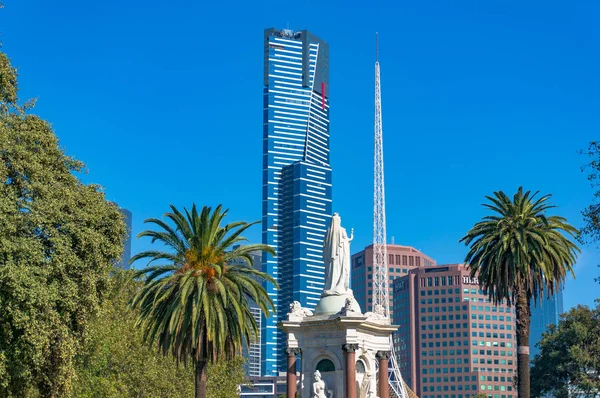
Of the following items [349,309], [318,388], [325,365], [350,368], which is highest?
[349,309]

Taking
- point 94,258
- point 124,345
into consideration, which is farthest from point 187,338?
point 124,345

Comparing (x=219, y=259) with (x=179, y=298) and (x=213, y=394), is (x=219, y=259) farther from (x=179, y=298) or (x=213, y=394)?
(x=213, y=394)

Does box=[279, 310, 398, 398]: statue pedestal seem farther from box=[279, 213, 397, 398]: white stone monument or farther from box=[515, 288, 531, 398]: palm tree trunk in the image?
box=[515, 288, 531, 398]: palm tree trunk

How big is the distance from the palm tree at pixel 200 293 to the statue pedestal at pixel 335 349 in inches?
139

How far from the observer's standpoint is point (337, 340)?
4553 centimetres

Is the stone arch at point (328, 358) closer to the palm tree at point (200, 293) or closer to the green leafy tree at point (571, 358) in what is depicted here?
the palm tree at point (200, 293)

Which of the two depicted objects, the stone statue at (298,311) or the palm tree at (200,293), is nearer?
the palm tree at (200,293)

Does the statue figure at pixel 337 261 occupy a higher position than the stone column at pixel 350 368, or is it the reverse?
the statue figure at pixel 337 261

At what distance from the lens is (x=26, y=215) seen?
32.7 metres

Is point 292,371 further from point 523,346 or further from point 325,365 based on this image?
point 523,346

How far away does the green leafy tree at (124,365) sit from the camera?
2286 inches

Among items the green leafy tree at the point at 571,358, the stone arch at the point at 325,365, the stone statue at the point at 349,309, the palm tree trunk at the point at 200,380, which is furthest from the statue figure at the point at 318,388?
the green leafy tree at the point at 571,358

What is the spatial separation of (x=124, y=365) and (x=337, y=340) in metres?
26.4

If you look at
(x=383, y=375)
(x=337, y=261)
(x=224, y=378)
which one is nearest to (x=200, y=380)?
(x=337, y=261)
